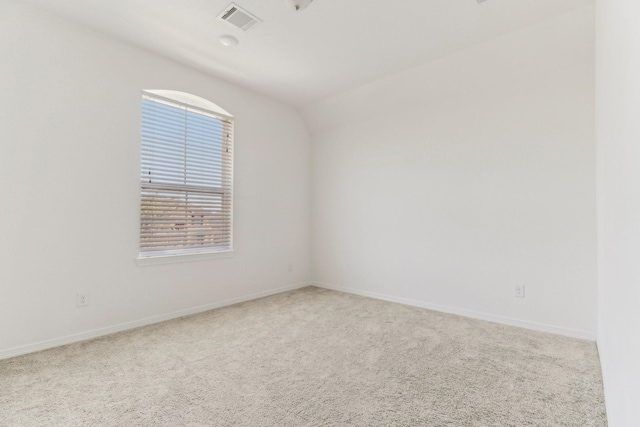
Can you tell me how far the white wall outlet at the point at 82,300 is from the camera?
2500mm

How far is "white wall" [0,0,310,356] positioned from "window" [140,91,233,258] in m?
0.13

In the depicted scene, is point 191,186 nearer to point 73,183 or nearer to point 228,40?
point 73,183

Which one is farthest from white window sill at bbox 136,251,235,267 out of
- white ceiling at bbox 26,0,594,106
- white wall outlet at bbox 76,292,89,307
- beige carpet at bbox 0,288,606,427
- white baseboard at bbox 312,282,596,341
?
white ceiling at bbox 26,0,594,106

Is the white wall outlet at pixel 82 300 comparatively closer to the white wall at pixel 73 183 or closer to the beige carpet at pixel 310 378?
the white wall at pixel 73 183

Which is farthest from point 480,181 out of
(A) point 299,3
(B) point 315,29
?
(A) point 299,3

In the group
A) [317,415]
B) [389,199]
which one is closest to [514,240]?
[389,199]

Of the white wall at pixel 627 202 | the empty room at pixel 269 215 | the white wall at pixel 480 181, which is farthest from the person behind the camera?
the white wall at pixel 480 181

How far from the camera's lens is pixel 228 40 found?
266 cm

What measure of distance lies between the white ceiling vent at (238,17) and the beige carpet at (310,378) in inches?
102

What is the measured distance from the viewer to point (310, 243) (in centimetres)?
461

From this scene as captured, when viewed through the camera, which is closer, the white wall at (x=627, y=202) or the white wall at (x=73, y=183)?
the white wall at (x=627, y=202)

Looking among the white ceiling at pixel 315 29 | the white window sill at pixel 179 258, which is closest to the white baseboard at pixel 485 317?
the white window sill at pixel 179 258

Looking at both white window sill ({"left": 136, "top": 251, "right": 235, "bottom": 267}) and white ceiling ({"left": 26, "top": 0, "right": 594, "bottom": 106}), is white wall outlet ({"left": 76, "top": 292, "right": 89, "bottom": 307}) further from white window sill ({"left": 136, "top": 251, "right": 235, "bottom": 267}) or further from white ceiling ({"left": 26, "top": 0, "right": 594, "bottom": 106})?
white ceiling ({"left": 26, "top": 0, "right": 594, "bottom": 106})

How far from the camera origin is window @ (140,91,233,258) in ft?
9.74
